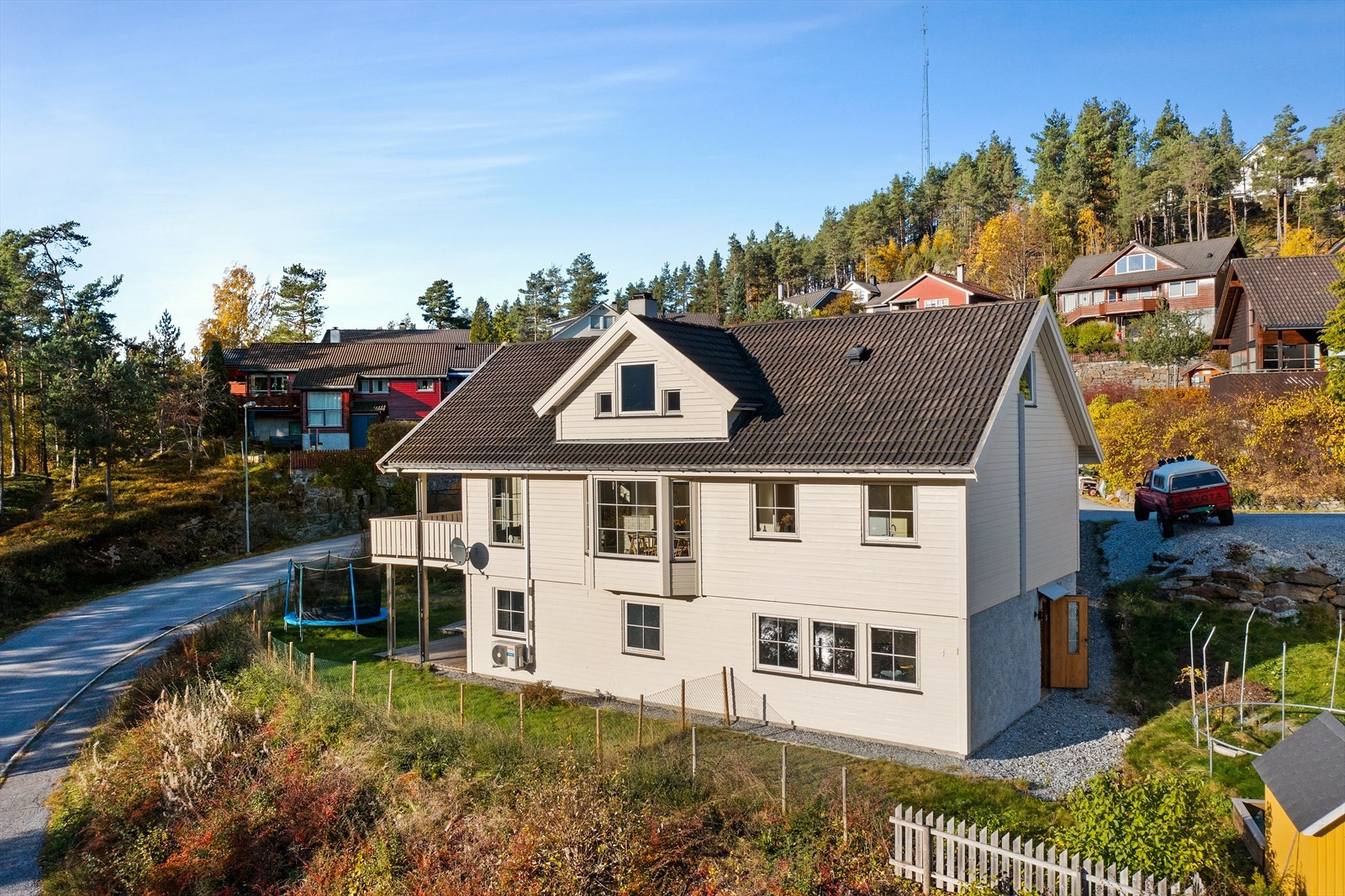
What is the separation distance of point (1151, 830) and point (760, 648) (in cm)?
847

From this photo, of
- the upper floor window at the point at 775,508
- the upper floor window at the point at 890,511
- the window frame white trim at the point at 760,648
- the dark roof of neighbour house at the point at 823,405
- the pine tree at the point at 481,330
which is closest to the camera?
the upper floor window at the point at 890,511

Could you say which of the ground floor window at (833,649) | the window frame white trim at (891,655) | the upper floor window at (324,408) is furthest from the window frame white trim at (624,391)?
the upper floor window at (324,408)

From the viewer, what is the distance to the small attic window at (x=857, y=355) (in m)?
19.0

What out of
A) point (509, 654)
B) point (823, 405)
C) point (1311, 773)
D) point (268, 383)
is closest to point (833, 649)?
point (823, 405)

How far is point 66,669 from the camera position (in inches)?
928

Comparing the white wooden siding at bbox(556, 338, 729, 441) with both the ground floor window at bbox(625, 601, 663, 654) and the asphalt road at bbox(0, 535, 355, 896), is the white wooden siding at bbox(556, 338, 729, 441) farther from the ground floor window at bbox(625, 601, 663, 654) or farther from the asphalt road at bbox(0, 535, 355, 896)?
the asphalt road at bbox(0, 535, 355, 896)

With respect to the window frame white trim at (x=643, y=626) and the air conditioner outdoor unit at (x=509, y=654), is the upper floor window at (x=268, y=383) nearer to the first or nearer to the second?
the air conditioner outdoor unit at (x=509, y=654)

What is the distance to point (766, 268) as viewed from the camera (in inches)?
4439

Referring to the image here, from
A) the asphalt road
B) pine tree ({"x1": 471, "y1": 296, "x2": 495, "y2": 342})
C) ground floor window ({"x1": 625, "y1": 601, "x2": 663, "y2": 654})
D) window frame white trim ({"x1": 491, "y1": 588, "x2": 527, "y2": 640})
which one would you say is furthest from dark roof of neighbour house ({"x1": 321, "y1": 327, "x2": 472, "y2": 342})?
ground floor window ({"x1": 625, "y1": 601, "x2": 663, "y2": 654})

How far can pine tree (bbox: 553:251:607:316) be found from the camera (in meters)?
100

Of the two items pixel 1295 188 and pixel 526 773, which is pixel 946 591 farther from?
pixel 1295 188

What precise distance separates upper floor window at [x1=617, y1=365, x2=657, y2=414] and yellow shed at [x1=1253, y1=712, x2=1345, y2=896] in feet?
41.1

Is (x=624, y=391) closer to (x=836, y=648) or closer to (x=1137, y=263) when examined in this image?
(x=836, y=648)

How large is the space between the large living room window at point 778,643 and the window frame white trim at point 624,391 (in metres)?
5.02
